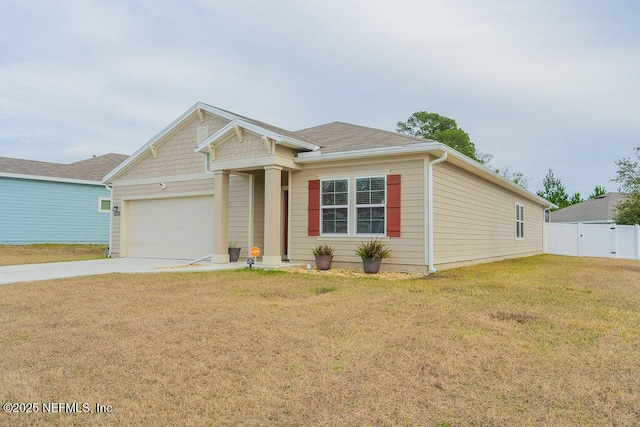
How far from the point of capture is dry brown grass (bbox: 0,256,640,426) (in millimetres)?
2846

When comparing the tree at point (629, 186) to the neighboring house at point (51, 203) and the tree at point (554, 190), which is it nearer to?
the neighboring house at point (51, 203)

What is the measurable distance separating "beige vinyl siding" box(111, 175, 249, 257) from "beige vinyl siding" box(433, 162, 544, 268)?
5.40 metres

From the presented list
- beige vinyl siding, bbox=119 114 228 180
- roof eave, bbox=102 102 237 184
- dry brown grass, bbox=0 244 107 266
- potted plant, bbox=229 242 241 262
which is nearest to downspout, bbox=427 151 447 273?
potted plant, bbox=229 242 241 262

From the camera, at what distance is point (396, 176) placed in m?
9.93

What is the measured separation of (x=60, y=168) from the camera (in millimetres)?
21609

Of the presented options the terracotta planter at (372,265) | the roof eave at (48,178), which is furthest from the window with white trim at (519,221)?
the roof eave at (48,178)

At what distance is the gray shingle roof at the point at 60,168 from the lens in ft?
64.2

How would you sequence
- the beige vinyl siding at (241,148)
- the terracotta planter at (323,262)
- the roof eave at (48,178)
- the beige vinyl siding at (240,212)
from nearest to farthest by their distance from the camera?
the terracotta planter at (323,262) < the beige vinyl siding at (241,148) < the beige vinyl siding at (240,212) < the roof eave at (48,178)

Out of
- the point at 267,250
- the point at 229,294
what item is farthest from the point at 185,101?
the point at 229,294

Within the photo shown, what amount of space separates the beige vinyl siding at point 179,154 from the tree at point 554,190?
42.6 m

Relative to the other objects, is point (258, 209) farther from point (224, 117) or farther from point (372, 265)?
point (372, 265)

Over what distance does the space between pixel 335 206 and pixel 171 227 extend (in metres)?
6.40

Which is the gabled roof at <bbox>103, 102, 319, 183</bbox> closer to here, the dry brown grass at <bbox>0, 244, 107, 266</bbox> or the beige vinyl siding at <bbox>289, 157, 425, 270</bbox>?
the beige vinyl siding at <bbox>289, 157, 425, 270</bbox>

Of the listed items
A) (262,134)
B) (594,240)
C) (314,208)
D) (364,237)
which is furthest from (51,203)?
(594,240)
